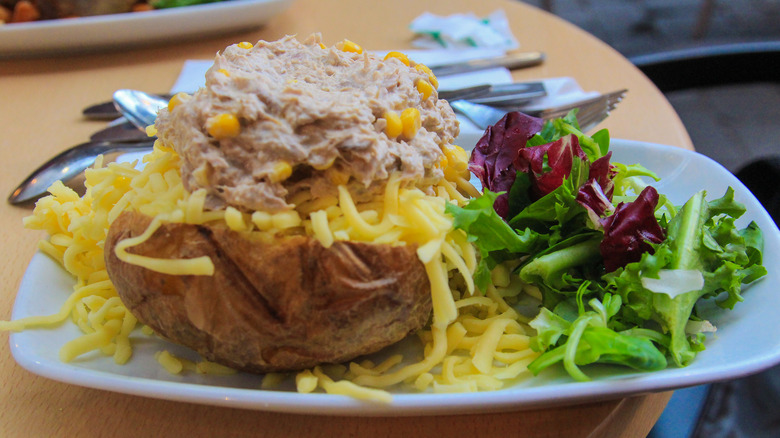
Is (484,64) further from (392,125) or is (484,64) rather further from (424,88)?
(392,125)

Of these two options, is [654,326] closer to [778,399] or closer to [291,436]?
[291,436]

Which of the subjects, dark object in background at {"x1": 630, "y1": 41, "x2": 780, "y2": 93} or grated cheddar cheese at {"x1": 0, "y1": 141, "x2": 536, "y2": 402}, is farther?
dark object in background at {"x1": 630, "y1": 41, "x2": 780, "y2": 93}

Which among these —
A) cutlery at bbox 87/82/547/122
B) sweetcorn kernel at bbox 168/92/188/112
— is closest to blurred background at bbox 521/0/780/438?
cutlery at bbox 87/82/547/122

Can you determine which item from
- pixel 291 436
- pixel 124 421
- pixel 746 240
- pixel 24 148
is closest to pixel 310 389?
pixel 291 436

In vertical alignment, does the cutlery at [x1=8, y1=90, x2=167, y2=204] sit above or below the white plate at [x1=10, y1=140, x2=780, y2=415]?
below

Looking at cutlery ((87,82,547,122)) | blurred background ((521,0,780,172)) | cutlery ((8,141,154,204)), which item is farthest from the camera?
blurred background ((521,0,780,172))

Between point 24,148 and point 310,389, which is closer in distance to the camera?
point 310,389

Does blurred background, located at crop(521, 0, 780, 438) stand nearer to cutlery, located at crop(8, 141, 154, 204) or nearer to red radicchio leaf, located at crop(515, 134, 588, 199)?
red radicchio leaf, located at crop(515, 134, 588, 199)

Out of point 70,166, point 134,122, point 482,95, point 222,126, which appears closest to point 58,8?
point 134,122
